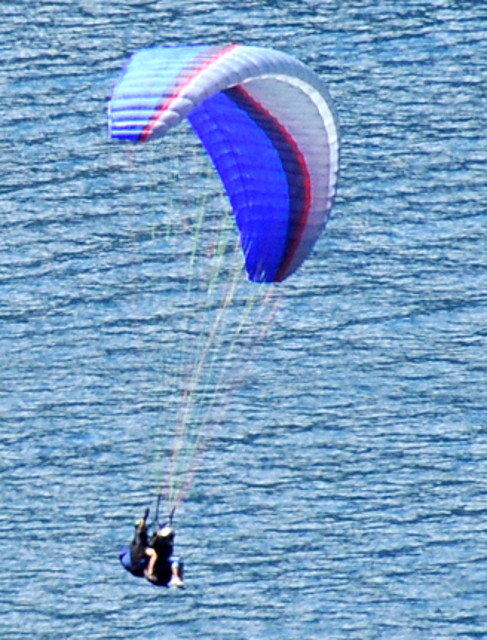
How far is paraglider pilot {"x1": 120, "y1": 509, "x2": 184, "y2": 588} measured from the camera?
47.1 ft

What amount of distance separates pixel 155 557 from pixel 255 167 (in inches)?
91.7

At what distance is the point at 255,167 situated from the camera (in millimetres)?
15102

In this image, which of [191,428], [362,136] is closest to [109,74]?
[362,136]

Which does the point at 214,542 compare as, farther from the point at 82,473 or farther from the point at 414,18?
the point at 414,18

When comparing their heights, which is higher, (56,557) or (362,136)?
(362,136)

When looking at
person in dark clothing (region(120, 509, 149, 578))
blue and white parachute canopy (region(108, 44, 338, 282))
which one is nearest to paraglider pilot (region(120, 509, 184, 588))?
person in dark clothing (region(120, 509, 149, 578))

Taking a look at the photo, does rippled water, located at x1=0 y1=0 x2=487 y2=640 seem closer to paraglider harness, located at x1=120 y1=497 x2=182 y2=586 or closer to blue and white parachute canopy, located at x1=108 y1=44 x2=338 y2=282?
blue and white parachute canopy, located at x1=108 y1=44 x2=338 y2=282

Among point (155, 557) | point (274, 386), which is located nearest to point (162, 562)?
point (155, 557)

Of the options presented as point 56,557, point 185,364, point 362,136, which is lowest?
point 56,557

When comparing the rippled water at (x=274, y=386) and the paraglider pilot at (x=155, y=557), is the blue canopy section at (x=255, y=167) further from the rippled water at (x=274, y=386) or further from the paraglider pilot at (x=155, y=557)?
the rippled water at (x=274, y=386)

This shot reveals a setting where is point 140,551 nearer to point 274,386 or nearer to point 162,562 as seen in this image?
point 162,562

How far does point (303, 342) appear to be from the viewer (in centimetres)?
2245

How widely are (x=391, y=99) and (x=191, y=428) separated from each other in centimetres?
392

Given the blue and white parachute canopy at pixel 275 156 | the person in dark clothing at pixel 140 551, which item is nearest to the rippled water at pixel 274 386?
the blue and white parachute canopy at pixel 275 156
